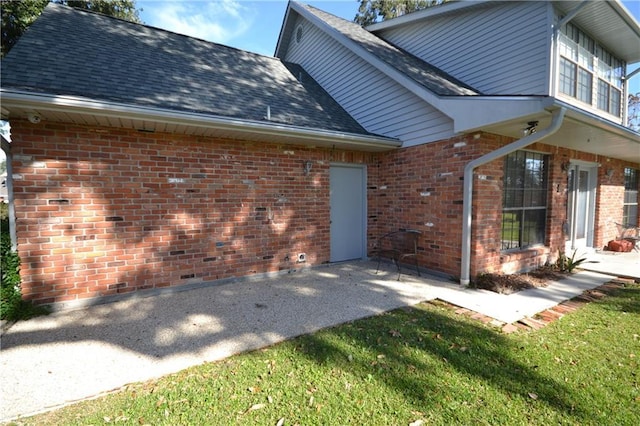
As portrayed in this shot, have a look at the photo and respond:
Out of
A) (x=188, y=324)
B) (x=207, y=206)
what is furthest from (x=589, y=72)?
(x=188, y=324)

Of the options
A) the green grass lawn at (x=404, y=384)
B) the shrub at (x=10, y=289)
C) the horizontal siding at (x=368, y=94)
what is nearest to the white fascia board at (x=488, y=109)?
the horizontal siding at (x=368, y=94)

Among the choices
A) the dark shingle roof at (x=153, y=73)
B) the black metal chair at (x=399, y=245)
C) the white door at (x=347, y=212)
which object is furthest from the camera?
the white door at (x=347, y=212)

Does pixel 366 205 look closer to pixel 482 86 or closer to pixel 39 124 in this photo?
Answer: pixel 482 86

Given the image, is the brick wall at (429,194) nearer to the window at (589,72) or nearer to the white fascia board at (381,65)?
the white fascia board at (381,65)

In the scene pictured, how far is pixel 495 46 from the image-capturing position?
679 centimetres

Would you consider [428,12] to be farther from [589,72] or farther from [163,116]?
[163,116]

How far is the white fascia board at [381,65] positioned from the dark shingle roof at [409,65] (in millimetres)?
116

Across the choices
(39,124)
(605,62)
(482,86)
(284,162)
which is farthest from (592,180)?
(39,124)

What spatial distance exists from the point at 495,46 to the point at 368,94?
317 centimetres

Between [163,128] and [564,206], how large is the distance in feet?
27.9

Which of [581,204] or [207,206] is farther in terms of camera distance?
[581,204]

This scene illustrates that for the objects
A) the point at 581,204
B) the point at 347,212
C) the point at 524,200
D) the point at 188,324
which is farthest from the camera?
the point at 581,204

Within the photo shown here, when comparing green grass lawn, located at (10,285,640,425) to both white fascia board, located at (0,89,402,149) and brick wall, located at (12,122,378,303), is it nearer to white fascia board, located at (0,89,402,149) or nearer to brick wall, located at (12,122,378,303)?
brick wall, located at (12,122,378,303)

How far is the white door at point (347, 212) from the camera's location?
6.45 m
